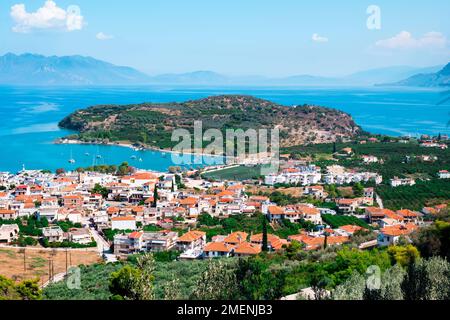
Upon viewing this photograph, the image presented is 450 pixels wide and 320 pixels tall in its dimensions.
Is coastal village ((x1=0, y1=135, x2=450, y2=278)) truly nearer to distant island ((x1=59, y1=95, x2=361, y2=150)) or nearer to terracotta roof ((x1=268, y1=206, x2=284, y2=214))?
terracotta roof ((x1=268, y1=206, x2=284, y2=214))

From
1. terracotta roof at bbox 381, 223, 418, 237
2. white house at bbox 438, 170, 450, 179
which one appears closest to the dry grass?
terracotta roof at bbox 381, 223, 418, 237

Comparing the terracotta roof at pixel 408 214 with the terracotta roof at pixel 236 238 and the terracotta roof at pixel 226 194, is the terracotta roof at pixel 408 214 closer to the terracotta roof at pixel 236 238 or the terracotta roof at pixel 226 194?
the terracotta roof at pixel 236 238

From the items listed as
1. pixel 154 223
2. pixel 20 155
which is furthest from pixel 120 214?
pixel 20 155

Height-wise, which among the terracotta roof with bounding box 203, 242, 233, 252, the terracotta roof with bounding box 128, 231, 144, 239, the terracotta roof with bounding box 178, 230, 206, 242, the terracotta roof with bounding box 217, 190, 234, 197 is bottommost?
the terracotta roof with bounding box 203, 242, 233, 252

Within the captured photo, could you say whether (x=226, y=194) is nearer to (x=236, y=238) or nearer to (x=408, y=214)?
(x=236, y=238)

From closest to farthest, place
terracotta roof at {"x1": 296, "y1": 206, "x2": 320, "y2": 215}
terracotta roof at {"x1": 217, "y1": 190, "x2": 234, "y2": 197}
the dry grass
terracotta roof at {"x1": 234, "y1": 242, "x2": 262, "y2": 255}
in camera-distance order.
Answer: the dry grass, terracotta roof at {"x1": 234, "y1": 242, "x2": 262, "y2": 255}, terracotta roof at {"x1": 296, "y1": 206, "x2": 320, "y2": 215}, terracotta roof at {"x1": 217, "y1": 190, "x2": 234, "y2": 197}

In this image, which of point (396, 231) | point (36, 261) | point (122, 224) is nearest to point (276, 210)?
point (122, 224)

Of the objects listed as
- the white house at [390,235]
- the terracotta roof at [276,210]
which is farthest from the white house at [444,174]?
the white house at [390,235]
